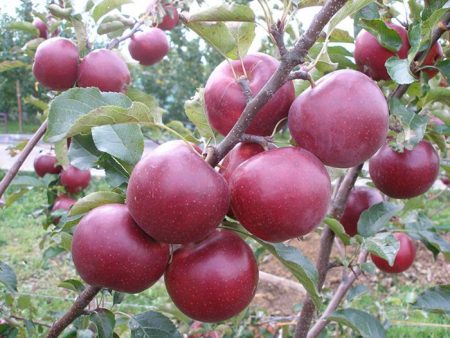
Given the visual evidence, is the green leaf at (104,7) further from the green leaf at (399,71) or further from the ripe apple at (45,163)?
the ripe apple at (45,163)

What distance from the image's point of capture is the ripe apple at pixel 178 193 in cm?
72

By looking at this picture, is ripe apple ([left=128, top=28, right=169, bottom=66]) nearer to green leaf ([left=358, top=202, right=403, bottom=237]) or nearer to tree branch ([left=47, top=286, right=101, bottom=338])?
green leaf ([left=358, top=202, right=403, bottom=237])

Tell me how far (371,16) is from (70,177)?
1520 millimetres

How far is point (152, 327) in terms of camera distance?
106cm

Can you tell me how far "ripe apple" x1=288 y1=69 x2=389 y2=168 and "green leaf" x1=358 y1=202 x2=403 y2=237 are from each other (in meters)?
0.56

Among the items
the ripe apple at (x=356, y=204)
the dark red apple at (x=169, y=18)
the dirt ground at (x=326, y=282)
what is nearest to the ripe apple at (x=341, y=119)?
the ripe apple at (x=356, y=204)

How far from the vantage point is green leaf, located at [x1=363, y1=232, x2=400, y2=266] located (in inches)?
41.6

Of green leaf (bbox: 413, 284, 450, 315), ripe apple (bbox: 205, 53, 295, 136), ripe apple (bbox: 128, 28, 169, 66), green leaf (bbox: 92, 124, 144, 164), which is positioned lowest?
green leaf (bbox: 413, 284, 450, 315)

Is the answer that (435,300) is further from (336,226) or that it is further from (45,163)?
(45,163)

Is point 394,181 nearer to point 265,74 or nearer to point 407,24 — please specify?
point 407,24

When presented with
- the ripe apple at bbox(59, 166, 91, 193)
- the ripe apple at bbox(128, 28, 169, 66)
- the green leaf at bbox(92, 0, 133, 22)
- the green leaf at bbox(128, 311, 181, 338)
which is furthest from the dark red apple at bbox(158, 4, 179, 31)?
the green leaf at bbox(128, 311, 181, 338)

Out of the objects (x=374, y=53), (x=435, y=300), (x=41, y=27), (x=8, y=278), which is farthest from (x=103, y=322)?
(x=41, y=27)

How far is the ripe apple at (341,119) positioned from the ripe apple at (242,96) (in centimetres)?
5

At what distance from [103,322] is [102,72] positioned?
681mm
